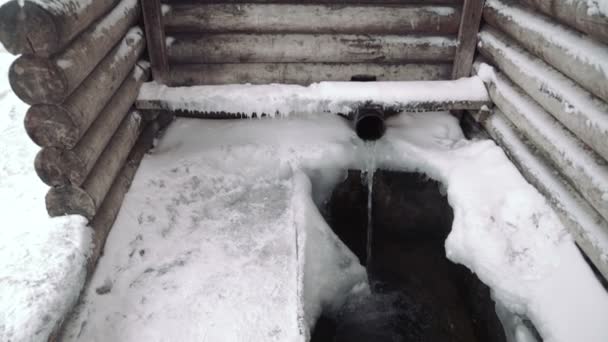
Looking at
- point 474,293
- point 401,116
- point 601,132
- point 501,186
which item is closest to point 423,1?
point 401,116

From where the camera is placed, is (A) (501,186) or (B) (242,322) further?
(A) (501,186)

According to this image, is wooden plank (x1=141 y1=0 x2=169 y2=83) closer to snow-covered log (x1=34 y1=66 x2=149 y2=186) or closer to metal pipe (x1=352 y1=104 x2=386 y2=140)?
snow-covered log (x1=34 y1=66 x2=149 y2=186)

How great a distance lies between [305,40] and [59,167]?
103 inches

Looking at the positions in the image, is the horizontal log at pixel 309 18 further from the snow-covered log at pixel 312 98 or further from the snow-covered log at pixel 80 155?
the snow-covered log at pixel 80 155

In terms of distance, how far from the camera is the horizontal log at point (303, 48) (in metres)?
4.25

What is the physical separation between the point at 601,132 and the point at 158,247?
3094 mm

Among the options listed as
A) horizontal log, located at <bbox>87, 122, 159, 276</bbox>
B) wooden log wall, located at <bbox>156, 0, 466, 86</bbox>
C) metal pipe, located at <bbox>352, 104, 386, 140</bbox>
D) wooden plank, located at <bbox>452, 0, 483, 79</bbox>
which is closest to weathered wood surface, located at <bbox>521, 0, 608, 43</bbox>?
wooden plank, located at <bbox>452, 0, 483, 79</bbox>

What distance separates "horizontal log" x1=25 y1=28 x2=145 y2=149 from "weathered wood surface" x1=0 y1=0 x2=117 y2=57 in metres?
0.35

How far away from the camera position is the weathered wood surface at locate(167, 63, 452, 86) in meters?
4.40

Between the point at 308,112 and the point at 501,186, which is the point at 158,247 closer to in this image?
the point at 308,112

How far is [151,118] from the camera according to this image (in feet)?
14.0

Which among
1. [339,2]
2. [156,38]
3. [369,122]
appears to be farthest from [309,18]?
[156,38]

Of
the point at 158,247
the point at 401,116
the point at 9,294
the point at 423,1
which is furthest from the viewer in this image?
the point at 401,116

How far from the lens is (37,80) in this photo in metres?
2.43
